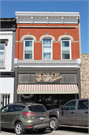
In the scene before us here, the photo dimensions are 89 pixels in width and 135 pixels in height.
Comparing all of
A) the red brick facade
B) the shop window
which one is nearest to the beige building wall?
the red brick facade

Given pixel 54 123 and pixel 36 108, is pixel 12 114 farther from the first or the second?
pixel 54 123

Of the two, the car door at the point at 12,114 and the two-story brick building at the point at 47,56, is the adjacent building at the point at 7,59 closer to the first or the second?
the two-story brick building at the point at 47,56

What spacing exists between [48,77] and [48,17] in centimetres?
552

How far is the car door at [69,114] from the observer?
971 centimetres

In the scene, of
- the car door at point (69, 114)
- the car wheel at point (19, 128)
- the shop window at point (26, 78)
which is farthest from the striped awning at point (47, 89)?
the car wheel at point (19, 128)

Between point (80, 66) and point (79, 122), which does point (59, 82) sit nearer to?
point (80, 66)

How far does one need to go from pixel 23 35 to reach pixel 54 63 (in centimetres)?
386

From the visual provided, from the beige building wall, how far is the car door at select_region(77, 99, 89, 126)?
5903 mm

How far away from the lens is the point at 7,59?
15875 millimetres

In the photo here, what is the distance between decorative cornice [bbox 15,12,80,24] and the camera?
16.2 m

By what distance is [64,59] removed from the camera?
624 inches

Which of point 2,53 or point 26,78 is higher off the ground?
point 2,53

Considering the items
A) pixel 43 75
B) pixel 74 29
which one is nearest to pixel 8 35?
pixel 43 75

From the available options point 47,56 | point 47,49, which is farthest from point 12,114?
point 47,49
